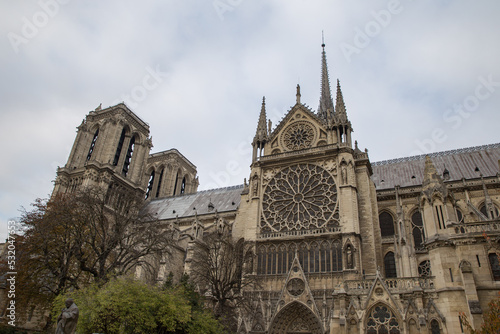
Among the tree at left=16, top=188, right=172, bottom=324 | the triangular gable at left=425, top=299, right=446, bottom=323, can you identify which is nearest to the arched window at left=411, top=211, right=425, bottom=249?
the triangular gable at left=425, top=299, right=446, bottom=323

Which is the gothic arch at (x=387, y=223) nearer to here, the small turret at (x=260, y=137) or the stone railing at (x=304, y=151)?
the stone railing at (x=304, y=151)

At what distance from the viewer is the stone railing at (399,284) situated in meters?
15.2

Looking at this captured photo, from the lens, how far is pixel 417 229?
28156mm

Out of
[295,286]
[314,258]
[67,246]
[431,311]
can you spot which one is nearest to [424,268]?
[314,258]

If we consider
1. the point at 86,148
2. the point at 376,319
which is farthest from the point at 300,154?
the point at 86,148

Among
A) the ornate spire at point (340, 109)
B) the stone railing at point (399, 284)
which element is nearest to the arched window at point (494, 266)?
the stone railing at point (399, 284)

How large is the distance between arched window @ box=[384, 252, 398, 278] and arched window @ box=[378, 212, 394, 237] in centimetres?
254

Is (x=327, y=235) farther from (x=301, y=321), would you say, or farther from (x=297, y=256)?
(x=301, y=321)

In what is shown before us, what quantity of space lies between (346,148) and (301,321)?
12.5m

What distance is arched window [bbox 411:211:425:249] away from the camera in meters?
27.5

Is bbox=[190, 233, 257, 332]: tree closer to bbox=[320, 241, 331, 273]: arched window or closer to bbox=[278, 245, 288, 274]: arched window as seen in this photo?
bbox=[278, 245, 288, 274]: arched window

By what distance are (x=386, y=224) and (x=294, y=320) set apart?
488 inches

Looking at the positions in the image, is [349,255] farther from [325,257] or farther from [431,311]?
[431,311]

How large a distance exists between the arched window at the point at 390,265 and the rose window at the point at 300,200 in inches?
206
